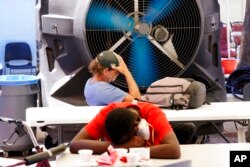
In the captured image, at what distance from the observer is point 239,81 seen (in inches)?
241

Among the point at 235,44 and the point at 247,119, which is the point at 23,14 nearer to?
the point at 235,44

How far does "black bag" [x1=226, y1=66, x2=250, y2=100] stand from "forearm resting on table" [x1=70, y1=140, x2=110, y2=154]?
333 centimetres

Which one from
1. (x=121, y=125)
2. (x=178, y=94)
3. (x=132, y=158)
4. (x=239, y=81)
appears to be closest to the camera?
(x=132, y=158)

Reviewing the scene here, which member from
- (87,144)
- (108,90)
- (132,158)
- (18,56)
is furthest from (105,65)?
(18,56)

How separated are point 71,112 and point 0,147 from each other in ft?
4.83

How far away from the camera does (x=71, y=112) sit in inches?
162

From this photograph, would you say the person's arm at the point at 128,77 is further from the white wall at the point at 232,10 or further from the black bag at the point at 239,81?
the white wall at the point at 232,10

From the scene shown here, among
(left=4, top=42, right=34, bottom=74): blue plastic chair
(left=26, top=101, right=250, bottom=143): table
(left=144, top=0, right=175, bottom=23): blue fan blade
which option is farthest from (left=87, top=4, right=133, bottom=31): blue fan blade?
(left=4, top=42, right=34, bottom=74): blue plastic chair

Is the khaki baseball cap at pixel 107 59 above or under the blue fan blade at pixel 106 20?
under

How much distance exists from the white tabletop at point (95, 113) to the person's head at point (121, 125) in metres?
1.06

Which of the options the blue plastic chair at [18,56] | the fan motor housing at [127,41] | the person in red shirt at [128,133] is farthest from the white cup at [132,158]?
the blue plastic chair at [18,56]

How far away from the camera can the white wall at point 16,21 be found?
32.0ft

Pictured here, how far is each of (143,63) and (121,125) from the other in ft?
6.74

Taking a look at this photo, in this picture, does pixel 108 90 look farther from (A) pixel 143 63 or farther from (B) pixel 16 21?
(B) pixel 16 21
